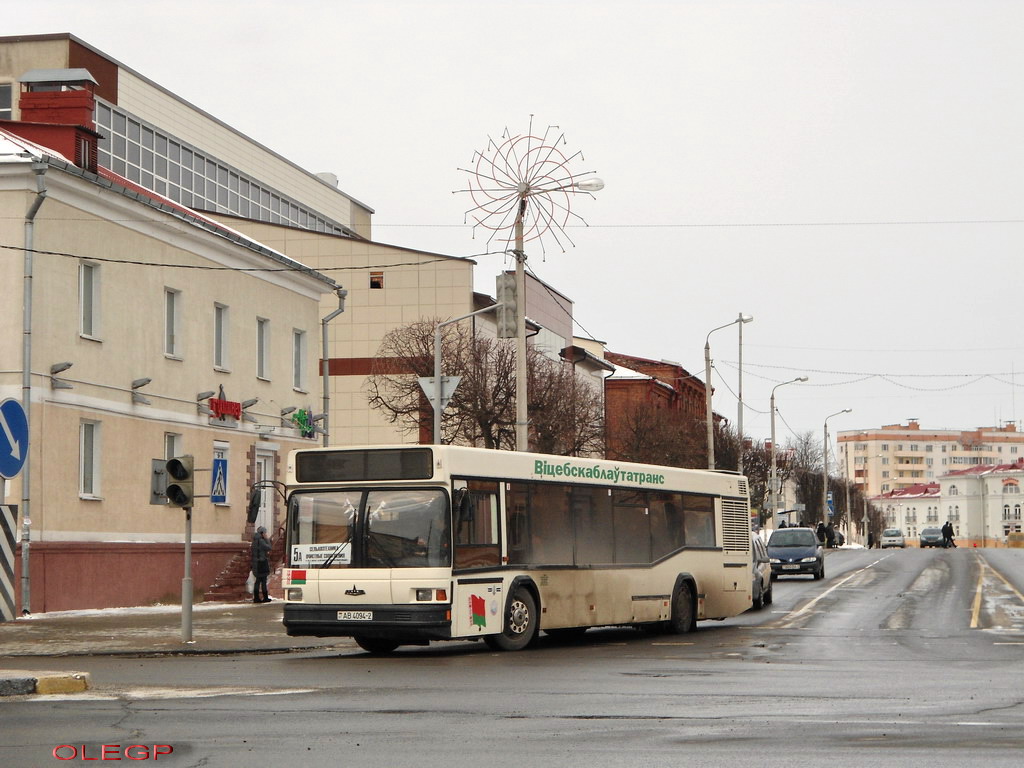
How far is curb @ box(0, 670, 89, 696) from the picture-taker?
14.1 m

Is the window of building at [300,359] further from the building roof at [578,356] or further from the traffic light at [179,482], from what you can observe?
the building roof at [578,356]

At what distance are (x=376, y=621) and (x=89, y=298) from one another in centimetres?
1484

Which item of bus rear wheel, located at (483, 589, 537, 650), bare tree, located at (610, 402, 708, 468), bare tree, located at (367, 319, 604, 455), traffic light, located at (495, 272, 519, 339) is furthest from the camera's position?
bare tree, located at (610, 402, 708, 468)

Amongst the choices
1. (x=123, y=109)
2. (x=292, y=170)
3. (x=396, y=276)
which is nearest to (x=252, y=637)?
(x=123, y=109)

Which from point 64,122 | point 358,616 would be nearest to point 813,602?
point 358,616

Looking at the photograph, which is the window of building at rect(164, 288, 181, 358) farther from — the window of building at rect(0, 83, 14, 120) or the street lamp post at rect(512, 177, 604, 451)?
the window of building at rect(0, 83, 14, 120)

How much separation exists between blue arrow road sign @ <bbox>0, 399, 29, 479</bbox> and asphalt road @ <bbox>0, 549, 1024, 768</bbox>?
246 cm

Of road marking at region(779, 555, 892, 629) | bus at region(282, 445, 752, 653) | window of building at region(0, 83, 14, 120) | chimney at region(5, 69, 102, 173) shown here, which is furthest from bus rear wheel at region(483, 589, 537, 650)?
window of building at region(0, 83, 14, 120)

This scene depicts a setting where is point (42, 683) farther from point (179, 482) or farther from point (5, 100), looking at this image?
point (5, 100)

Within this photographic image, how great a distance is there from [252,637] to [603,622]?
211 inches

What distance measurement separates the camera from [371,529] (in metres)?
19.3

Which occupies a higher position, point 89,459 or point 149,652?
point 89,459

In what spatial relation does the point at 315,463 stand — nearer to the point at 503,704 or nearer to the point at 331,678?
the point at 331,678

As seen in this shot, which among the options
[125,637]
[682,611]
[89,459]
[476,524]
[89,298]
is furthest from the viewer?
[89,298]
